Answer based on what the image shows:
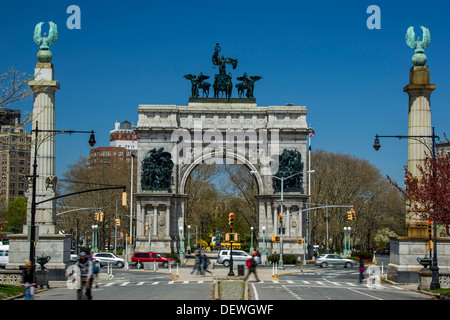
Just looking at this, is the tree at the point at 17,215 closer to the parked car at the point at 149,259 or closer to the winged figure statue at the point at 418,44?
the parked car at the point at 149,259

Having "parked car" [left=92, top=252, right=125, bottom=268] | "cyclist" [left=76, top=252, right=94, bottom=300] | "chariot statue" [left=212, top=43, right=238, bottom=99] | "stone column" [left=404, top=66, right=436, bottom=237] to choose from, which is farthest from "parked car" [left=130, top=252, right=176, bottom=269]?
"cyclist" [left=76, top=252, right=94, bottom=300]

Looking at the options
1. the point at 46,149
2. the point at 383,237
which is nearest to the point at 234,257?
the point at 46,149

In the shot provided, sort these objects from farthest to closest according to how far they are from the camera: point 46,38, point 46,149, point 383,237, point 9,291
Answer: point 383,237, point 46,38, point 46,149, point 9,291

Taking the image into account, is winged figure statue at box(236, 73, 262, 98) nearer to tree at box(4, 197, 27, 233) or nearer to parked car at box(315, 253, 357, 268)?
parked car at box(315, 253, 357, 268)

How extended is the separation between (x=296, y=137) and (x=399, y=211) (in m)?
42.9

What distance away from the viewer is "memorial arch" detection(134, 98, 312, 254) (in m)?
69.8

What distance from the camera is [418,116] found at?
4078 cm

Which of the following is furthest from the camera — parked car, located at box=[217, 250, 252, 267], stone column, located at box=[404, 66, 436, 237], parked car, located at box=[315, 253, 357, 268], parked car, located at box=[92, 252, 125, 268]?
parked car, located at box=[315, 253, 357, 268]

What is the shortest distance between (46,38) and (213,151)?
3092 cm

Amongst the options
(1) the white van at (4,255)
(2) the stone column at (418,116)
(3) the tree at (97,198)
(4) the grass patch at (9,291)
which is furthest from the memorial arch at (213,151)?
(4) the grass patch at (9,291)

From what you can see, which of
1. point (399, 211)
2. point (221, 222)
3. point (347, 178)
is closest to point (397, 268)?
point (347, 178)

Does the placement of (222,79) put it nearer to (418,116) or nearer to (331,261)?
(331,261)

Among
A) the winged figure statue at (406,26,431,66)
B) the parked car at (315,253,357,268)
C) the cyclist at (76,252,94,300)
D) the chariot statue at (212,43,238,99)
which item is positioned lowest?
the parked car at (315,253,357,268)

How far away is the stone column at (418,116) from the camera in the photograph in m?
40.4
